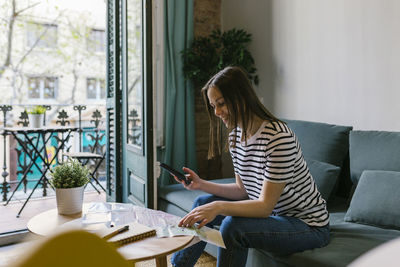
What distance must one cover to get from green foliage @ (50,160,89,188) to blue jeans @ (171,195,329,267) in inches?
30.8

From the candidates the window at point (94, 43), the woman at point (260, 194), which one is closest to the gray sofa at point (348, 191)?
the woman at point (260, 194)

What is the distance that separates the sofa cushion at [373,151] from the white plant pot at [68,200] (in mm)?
1530

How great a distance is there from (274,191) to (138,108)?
1.68m

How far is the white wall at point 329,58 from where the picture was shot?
2.36 meters

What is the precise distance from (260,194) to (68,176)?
0.94 metres

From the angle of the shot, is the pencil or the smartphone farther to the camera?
the smartphone

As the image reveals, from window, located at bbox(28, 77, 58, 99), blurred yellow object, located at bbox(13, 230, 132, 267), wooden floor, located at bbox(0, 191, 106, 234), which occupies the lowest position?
wooden floor, located at bbox(0, 191, 106, 234)

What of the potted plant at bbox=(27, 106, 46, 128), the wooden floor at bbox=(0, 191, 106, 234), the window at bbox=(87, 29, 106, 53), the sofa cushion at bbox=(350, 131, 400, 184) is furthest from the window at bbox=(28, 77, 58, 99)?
the sofa cushion at bbox=(350, 131, 400, 184)

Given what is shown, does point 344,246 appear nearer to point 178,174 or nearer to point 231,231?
point 231,231

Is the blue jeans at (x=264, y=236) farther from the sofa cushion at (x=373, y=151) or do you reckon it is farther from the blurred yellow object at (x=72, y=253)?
the blurred yellow object at (x=72, y=253)

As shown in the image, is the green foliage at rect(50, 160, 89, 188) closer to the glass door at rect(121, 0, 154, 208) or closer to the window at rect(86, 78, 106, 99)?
the glass door at rect(121, 0, 154, 208)

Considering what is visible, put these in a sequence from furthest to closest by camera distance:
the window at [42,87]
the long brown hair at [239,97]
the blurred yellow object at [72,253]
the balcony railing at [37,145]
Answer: the window at [42,87] < the balcony railing at [37,145] < the long brown hair at [239,97] < the blurred yellow object at [72,253]

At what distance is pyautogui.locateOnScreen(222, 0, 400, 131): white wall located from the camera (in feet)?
7.75

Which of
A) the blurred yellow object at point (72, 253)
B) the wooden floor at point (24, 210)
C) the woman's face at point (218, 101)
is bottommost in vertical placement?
the wooden floor at point (24, 210)
